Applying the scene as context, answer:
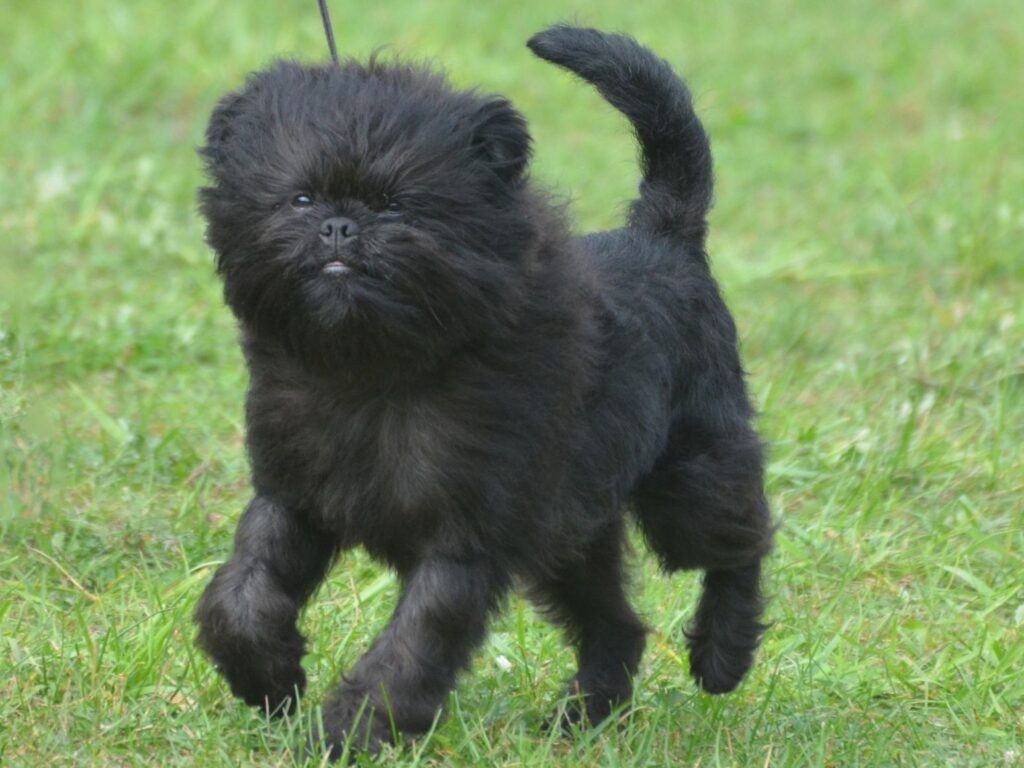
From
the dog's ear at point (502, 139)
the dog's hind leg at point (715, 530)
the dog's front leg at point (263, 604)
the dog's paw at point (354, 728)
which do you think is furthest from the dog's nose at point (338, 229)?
the dog's hind leg at point (715, 530)

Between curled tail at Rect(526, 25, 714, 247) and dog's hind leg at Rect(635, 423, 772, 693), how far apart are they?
0.55 m

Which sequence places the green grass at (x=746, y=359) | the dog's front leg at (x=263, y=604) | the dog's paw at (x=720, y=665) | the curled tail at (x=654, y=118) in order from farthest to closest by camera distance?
the dog's paw at (x=720, y=665), the curled tail at (x=654, y=118), the green grass at (x=746, y=359), the dog's front leg at (x=263, y=604)

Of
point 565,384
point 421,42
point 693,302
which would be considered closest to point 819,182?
point 421,42

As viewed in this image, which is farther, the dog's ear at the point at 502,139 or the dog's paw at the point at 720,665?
the dog's paw at the point at 720,665

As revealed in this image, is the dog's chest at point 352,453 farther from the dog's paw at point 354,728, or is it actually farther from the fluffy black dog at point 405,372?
the dog's paw at point 354,728

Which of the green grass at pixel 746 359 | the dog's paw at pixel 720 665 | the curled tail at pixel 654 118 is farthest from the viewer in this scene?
the dog's paw at pixel 720 665

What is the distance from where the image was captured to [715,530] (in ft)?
14.4

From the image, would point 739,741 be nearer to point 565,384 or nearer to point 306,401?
point 565,384

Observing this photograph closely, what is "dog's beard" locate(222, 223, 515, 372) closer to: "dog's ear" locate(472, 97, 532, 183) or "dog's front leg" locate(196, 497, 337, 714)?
"dog's ear" locate(472, 97, 532, 183)

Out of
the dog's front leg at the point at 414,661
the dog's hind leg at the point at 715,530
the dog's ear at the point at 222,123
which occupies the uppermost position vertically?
the dog's ear at the point at 222,123

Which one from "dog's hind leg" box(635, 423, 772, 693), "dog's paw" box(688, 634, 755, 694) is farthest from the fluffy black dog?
"dog's paw" box(688, 634, 755, 694)

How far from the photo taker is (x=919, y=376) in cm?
687

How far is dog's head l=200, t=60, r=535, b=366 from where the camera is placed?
11.4 ft

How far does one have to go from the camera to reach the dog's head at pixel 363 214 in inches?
137
